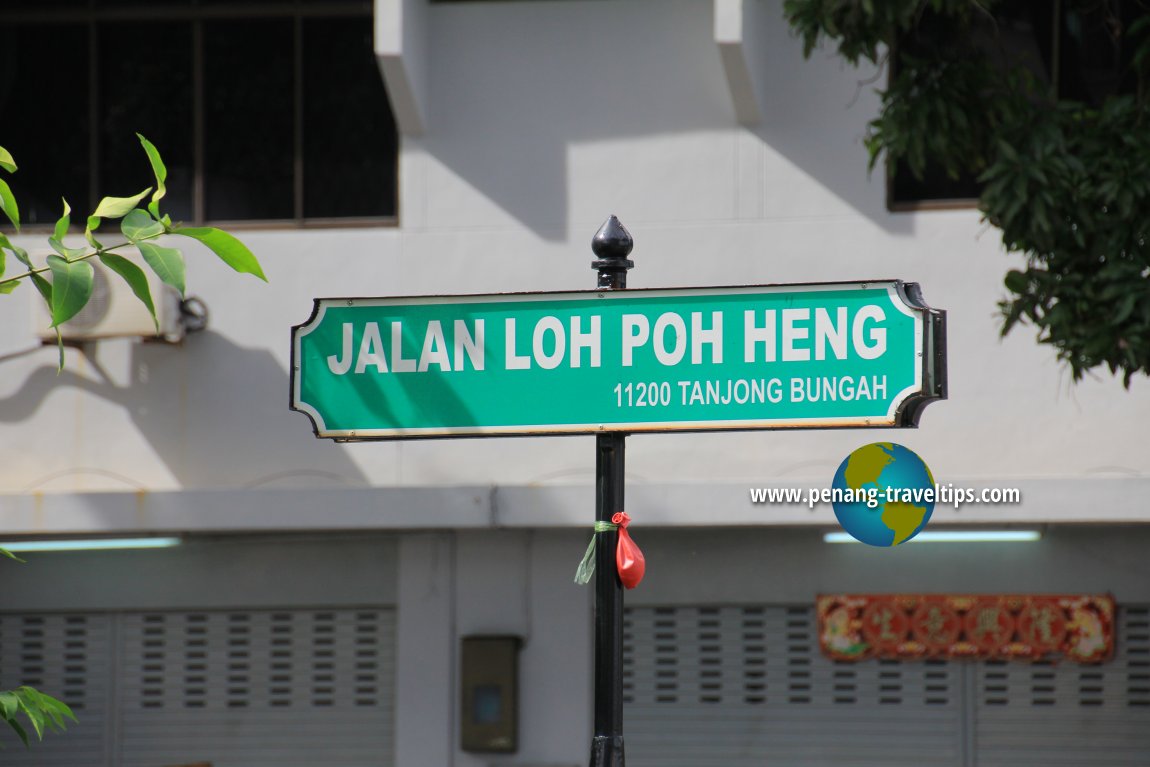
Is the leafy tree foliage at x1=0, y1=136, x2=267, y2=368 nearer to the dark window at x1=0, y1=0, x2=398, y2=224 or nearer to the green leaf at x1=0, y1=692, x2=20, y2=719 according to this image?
the green leaf at x1=0, y1=692, x2=20, y2=719

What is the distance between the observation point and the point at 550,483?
33.4ft

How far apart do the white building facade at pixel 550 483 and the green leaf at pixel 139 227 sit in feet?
20.5

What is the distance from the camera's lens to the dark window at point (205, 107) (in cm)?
1082

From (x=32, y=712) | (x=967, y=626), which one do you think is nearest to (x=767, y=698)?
(x=967, y=626)

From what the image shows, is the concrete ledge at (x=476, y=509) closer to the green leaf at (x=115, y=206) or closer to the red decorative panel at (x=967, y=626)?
the red decorative panel at (x=967, y=626)

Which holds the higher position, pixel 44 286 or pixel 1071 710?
pixel 44 286

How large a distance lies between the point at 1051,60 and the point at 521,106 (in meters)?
3.45

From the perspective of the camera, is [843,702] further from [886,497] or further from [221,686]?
[886,497]

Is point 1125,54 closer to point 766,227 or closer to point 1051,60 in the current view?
point 1051,60

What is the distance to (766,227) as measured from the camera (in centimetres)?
1018

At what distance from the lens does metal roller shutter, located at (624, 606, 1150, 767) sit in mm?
10047

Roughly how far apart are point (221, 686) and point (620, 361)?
741cm

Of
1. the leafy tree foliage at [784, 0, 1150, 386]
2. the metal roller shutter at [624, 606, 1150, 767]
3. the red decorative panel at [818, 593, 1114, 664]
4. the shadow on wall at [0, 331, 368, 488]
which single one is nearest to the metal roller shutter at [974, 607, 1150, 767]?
the metal roller shutter at [624, 606, 1150, 767]

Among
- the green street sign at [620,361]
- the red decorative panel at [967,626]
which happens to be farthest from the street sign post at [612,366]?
the red decorative panel at [967,626]
